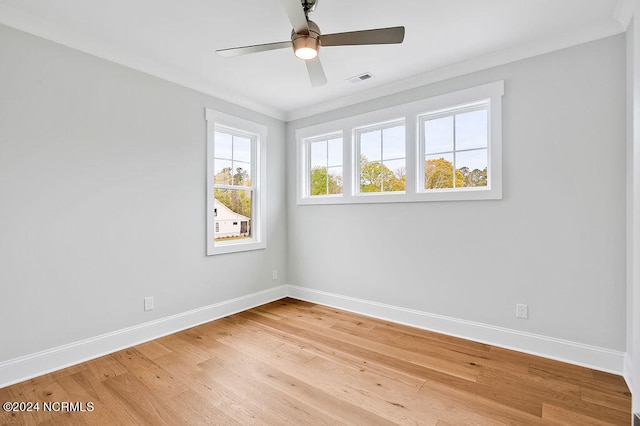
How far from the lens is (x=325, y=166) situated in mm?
4129

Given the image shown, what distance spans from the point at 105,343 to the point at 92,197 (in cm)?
125

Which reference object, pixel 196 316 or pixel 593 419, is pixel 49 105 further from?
pixel 593 419

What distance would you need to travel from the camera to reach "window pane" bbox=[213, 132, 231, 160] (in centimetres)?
363

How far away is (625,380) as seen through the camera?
214 cm

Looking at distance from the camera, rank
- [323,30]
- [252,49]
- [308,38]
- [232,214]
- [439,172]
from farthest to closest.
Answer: [232,214] → [439,172] → [323,30] → [252,49] → [308,38]

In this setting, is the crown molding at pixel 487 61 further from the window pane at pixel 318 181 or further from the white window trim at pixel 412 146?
the window pane at pixel 318 181

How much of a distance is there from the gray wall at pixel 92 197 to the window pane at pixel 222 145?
10.8 inches

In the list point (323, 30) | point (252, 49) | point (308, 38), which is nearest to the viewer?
point (308, 38)

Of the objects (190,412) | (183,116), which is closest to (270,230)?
(183,116)

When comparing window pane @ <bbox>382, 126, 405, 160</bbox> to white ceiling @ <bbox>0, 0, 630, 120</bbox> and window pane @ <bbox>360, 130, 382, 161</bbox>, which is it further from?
white ceiling @ <bbox>0, 0, 630, 120</bbox>

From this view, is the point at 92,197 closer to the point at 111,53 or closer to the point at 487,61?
the point at 111,53

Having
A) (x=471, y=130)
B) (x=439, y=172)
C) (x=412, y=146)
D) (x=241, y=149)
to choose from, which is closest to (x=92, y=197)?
(x=241, y=149)

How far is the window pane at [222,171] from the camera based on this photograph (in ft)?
11.8

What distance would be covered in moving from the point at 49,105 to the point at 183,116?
1091 millimetres
